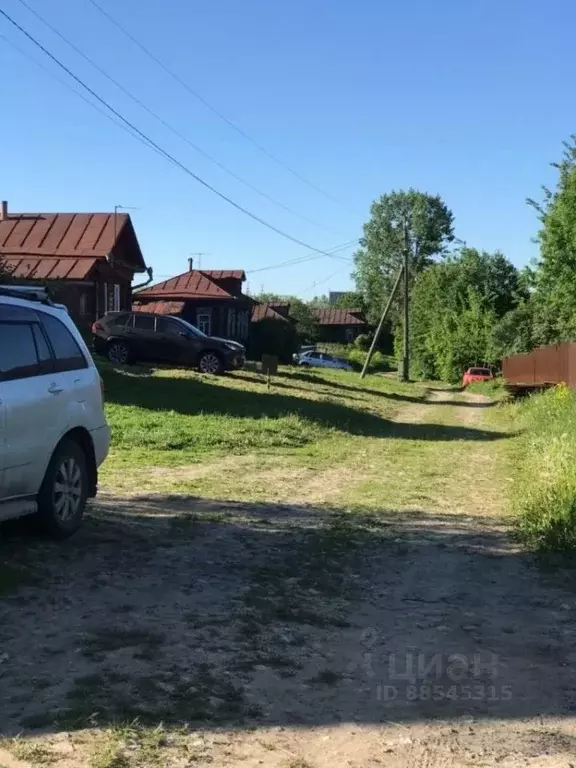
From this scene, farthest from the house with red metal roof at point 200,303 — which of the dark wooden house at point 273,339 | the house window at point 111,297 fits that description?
the house window at point 111,297

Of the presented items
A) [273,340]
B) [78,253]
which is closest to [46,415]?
[78,253]

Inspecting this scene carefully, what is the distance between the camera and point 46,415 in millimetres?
6488

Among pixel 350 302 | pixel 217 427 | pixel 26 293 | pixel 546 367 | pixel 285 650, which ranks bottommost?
pixel 285 650

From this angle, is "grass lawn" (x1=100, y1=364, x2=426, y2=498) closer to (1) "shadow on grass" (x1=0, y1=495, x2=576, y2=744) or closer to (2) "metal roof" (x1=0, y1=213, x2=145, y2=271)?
(1) "shadow on grass" (x1=0, y1=495, x2=576, y2=744)

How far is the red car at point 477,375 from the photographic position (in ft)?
160

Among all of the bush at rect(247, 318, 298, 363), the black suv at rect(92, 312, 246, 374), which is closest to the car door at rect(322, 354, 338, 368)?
the bush at rect(247, 318, 298, 363)

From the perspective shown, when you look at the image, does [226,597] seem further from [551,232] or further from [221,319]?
[221,319]

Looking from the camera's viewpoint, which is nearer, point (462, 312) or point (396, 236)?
point (462, 312)

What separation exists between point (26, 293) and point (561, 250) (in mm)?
24303

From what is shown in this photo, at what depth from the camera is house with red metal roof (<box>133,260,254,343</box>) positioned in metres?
50.8

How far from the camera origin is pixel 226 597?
568 centimetres

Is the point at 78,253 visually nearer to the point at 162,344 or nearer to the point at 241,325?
the point at 162,344

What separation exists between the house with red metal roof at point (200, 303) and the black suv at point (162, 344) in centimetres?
2255

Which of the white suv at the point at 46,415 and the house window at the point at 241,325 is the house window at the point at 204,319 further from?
the white suv at the point at 46,415
